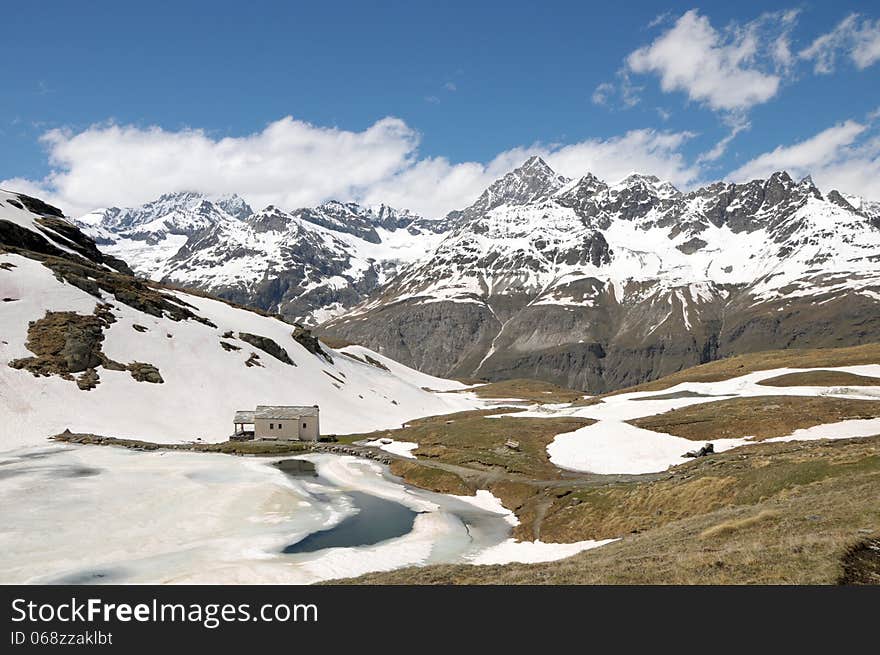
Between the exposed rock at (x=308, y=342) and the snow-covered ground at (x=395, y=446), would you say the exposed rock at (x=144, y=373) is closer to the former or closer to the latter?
the snow-covered ground at (x=395, y=446)

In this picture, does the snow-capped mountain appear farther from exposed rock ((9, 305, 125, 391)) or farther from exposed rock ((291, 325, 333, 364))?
exposed rock ((291, 325, 333, 364))

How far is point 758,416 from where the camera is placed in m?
85.4

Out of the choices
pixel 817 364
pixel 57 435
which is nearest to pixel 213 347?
pixel 57 435

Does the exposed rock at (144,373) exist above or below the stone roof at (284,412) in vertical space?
above

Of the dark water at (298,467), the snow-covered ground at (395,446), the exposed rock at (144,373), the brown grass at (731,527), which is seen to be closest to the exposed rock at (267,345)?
the exposed rock at (144,373)

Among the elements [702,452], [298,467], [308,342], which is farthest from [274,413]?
[702,452]

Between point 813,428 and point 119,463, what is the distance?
9279 cm

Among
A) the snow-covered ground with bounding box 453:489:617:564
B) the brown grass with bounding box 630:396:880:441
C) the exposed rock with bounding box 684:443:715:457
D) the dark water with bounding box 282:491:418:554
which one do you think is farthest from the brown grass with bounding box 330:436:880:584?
the brown grass with bounding box 630:396:880:441

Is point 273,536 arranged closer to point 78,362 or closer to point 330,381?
point 78,362

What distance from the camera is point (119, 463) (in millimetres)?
73188

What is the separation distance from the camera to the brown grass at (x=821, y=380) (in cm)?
10617

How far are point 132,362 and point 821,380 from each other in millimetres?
139091

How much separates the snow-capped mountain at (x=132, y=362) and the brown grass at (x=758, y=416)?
6997 cm

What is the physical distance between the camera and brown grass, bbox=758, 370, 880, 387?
106169 mm
